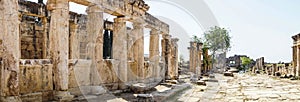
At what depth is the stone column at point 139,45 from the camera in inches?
421

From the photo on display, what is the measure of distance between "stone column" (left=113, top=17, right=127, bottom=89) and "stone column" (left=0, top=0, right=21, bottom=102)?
4.24 meters

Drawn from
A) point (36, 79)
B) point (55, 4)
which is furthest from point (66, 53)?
point (55, 4)

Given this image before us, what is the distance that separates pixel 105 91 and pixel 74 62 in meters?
1.45

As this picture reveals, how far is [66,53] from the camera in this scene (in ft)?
22.1

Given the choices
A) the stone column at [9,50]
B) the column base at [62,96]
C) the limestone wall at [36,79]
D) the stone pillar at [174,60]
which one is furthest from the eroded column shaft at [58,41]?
the stone pillar at [174,60]

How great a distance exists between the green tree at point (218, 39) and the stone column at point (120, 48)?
35168mm

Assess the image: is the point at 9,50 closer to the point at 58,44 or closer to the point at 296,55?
the point at 58,44

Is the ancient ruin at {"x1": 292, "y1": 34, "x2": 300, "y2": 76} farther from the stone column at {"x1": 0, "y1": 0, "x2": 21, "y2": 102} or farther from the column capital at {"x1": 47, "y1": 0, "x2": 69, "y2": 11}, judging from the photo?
the stone column at {"x1": 0, "y1": 0, "x2": 21, "y2": 102}

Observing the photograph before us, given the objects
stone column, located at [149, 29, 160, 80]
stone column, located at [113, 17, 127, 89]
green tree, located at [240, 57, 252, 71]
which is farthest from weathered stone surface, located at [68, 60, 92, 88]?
green tree, located at [240, 57, 252, 71]

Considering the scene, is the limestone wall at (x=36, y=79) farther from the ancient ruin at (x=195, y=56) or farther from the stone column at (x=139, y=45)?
the ancient ruin at (x=195, y=56)

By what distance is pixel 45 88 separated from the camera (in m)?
6.65

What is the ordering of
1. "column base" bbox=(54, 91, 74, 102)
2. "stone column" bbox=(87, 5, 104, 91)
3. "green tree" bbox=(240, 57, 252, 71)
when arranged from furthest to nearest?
"green tree" bbox=(240, 57, 252, 71)
"stone column" bbox=(87, 5, 104, 91)
"column base" bbox=(54, 91, 74, 102)

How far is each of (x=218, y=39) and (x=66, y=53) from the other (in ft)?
129

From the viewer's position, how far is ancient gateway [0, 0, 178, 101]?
5.44 meters
